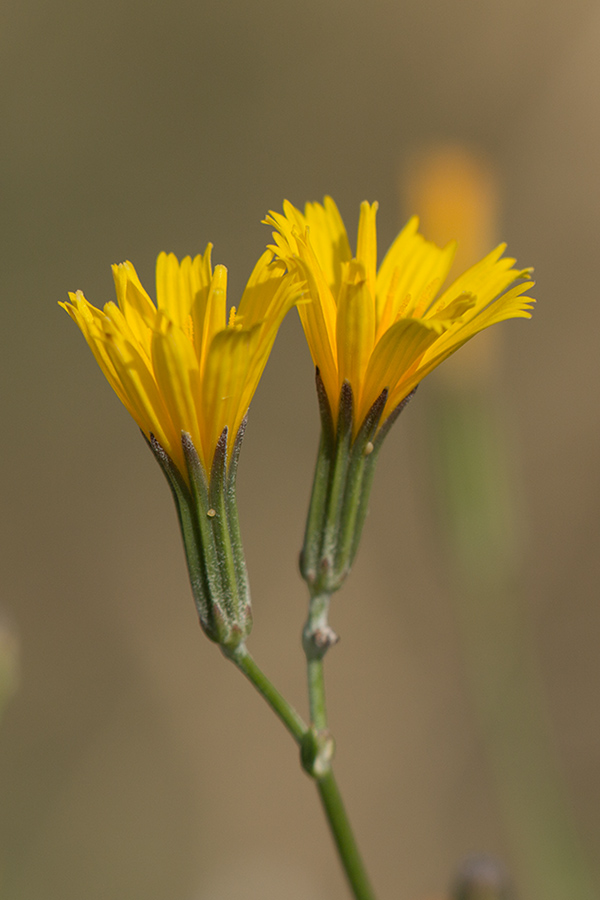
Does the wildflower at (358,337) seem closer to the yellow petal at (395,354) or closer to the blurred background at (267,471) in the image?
the yellow petal at (395,354)

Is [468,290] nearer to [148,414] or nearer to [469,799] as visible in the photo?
[148,414]

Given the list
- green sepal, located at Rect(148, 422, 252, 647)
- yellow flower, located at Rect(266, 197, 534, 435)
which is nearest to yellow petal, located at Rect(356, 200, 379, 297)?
yellow flower, located at Rect(266, 197, 534, 435)

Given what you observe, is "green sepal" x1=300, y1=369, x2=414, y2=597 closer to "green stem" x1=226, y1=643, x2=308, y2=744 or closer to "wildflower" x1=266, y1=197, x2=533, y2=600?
"wildflower" x1=266, y1=197, x2=533, y2=600

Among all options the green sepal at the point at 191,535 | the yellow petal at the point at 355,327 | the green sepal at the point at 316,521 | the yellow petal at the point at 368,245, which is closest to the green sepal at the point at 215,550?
the green sepal at the point at 191,535

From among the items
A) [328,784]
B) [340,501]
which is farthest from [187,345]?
[328,784]

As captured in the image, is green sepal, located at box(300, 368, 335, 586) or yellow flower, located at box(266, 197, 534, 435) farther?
green sepal, located at box(300, 368, 335, 586)

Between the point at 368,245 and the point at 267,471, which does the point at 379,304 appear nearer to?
the point at 368,245
